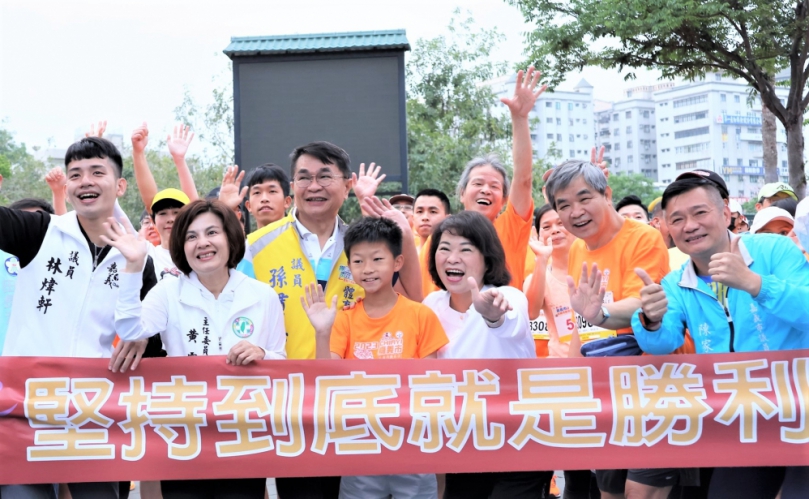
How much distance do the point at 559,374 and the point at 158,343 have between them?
2007mm

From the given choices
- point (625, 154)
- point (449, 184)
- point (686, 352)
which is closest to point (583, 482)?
point (686, 352)

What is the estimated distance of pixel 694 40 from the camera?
1325 cm

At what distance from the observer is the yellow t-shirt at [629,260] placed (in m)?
4.06

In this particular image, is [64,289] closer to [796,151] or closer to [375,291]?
[375,291]

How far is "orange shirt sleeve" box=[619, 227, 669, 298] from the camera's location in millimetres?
4051

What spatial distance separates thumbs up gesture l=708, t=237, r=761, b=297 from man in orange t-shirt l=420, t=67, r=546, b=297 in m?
1.16

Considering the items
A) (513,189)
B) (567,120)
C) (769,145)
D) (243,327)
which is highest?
(567,120)

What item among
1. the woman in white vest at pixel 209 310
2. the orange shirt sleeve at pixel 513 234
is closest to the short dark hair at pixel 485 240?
the orange shirt sleeve at pixel 513 234

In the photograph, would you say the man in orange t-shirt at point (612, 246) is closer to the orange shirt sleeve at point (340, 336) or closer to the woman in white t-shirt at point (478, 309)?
the woman in white t-shirt at point (478, 309)

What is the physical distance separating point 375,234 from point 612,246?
1237 mm

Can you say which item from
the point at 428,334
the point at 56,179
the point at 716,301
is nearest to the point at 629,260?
the point at 716,301

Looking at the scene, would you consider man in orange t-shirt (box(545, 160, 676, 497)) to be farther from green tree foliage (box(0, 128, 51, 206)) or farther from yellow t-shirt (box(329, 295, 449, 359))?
green tree foliage (box(0, 128, 51, 206))

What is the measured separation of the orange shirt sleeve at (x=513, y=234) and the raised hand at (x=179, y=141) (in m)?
2.30

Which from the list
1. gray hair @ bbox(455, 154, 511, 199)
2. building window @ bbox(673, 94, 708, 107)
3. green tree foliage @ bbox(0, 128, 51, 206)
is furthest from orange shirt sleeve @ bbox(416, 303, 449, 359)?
building window @ bbox(673, 94, 708, 107)
